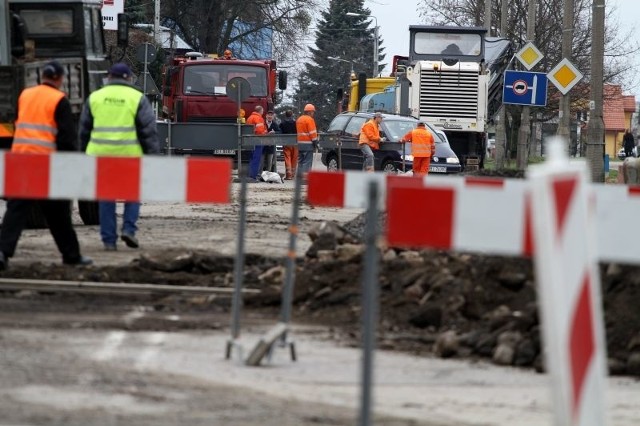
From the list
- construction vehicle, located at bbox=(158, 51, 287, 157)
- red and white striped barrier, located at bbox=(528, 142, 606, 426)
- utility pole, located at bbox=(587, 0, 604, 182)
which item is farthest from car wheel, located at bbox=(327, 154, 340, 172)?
red and white striped barrier, located at bbox=(528, 142, 606, 426)

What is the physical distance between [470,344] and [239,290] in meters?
1.41

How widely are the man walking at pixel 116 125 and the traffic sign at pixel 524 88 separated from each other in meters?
18.8

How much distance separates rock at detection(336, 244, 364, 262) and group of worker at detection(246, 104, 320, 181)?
21.6 m

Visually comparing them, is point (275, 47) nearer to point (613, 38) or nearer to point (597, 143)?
point (613, 38)

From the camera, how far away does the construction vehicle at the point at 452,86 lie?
44.4 m

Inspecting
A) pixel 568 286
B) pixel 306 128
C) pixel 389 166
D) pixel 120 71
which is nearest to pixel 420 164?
pixel 389 166

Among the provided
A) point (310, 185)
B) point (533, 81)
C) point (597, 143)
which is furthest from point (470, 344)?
point (533, 81)

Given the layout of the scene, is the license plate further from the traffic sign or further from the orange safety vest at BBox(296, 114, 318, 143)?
the traffic sign

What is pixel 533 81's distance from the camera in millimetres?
32750

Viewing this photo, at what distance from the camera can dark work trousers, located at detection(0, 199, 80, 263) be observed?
486 inches

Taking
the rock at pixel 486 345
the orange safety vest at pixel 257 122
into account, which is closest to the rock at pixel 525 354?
the rock at pixel 486 345

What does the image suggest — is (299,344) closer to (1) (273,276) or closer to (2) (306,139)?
(1) (273,276)

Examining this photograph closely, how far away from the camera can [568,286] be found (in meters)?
4.51

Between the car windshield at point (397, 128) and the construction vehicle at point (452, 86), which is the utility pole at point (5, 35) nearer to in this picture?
the car windshield at point (397, 128)
